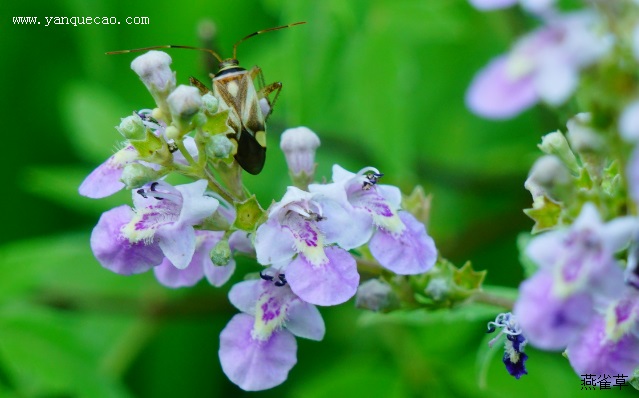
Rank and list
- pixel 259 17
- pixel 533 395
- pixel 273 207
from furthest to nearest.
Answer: pixel 259 17, pixel 533 395, pixel 273 207

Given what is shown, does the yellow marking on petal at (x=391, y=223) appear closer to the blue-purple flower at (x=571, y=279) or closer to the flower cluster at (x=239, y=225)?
the flower cluster at (x=239, y=225)

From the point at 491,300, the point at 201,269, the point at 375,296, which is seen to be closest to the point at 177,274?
the point at 201,269

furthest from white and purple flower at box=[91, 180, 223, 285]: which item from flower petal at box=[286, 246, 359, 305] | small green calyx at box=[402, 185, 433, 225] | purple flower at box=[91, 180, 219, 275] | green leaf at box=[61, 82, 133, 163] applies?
green leaf at box=[61, 82, 133, 163]

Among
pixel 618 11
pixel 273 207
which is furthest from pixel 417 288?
pixel 618 11

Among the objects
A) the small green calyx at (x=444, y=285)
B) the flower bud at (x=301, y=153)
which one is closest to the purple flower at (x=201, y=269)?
the flower bud at (x=301, y=153)

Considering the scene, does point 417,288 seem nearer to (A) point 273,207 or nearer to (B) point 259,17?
(A) point 273,207

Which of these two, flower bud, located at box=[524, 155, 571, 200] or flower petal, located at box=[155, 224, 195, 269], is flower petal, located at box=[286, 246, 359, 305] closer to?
flower petal, located at box=[155, 224, 195, 269]

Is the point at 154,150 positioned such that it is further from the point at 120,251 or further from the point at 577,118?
the point at 577,118
